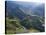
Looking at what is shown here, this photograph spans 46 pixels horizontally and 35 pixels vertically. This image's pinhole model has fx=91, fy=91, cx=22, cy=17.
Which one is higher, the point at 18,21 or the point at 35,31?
the point at 18,21

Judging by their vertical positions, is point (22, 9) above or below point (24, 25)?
above

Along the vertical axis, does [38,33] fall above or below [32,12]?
below

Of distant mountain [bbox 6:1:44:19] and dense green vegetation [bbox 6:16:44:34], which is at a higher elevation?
distant mountain [bbox 6:1:44:19]

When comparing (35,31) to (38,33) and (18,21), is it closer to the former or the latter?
(38,33)

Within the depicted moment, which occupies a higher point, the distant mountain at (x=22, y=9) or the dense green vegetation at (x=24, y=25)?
the distant mountain at (x=22, y=9)
